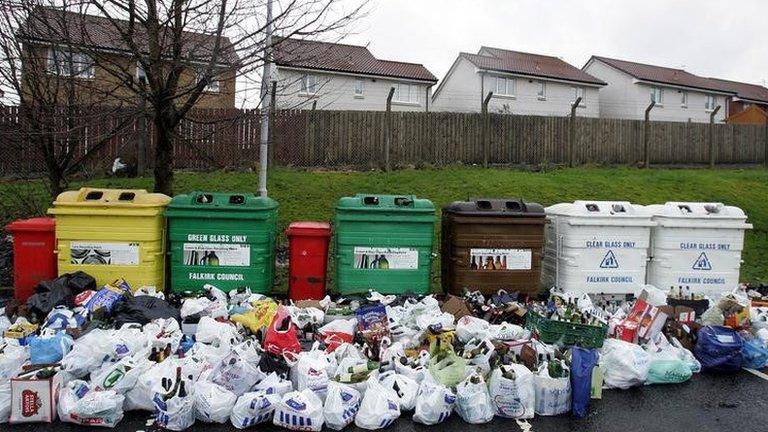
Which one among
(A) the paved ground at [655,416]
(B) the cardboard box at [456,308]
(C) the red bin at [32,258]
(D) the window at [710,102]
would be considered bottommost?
(A) the paved ground at [655,416]

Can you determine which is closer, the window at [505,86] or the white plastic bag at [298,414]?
the white plastic bag at [298,414]

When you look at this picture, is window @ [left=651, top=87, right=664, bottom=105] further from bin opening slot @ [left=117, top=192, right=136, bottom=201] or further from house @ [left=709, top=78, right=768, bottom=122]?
bin opening slot @ [left=117, top=192, right=136, bottom=201]

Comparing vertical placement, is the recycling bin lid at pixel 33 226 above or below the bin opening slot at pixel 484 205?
below

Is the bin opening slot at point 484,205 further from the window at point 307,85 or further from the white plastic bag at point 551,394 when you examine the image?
the window at point 307,85

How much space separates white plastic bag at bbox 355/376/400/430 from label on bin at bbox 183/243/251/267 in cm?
255

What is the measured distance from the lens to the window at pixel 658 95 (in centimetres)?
3269

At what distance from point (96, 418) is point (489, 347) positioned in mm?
2681

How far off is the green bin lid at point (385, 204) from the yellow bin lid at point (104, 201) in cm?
187

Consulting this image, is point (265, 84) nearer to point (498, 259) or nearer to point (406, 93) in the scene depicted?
point (498, 259)

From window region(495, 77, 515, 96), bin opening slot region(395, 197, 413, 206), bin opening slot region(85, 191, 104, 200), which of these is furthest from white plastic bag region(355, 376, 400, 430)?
window region(495, 77, 515, 96)

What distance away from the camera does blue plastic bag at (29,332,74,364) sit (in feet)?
13.1

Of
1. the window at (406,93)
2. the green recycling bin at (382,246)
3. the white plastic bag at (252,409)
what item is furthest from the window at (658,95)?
the white plastic bag at (252,409)

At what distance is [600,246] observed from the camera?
6.10 m

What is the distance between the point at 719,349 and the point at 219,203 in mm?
4699
